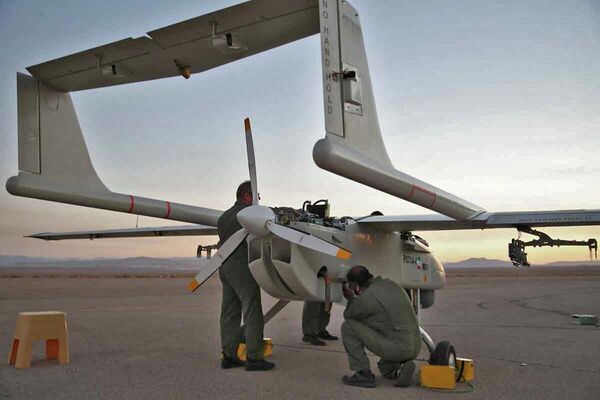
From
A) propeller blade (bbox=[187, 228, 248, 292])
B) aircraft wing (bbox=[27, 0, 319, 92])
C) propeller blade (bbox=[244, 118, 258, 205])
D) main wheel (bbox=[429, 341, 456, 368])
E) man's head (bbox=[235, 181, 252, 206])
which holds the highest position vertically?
aircraft wing (bbox=[27, 0, 319, 92])

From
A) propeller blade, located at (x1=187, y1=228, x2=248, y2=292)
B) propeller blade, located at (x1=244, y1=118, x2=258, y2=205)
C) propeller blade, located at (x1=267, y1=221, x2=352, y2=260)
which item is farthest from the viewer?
propeller blade, located at (x1=244, y1=118, x2=258, y2=205)

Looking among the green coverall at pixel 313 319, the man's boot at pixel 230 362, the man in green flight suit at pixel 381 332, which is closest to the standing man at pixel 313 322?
the green coverall at pixel 313 319

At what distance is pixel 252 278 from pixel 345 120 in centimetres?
263

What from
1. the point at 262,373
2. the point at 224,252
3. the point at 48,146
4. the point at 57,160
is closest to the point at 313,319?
the point at 262,373

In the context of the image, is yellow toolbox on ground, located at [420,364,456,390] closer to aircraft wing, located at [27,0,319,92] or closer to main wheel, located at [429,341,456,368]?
main wheel, located at [429,341,456,368]

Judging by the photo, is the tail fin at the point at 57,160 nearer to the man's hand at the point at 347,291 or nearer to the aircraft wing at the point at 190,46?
the aircraft wing at the point at 190,46

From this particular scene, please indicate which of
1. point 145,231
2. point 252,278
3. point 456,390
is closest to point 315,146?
point 252,278

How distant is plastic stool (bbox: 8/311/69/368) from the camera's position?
291 inches

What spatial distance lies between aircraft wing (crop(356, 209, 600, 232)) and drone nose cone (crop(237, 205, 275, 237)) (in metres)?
2.38

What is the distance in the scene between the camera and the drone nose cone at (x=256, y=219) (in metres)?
7.09

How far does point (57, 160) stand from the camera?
911cm

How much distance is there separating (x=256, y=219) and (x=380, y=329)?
2.11 m

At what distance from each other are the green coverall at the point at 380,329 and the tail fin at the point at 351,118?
1.48 metres

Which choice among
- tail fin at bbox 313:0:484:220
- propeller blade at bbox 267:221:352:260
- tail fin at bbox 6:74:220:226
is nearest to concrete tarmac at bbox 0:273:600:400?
propeller blade at bbox 267:221:352:260
